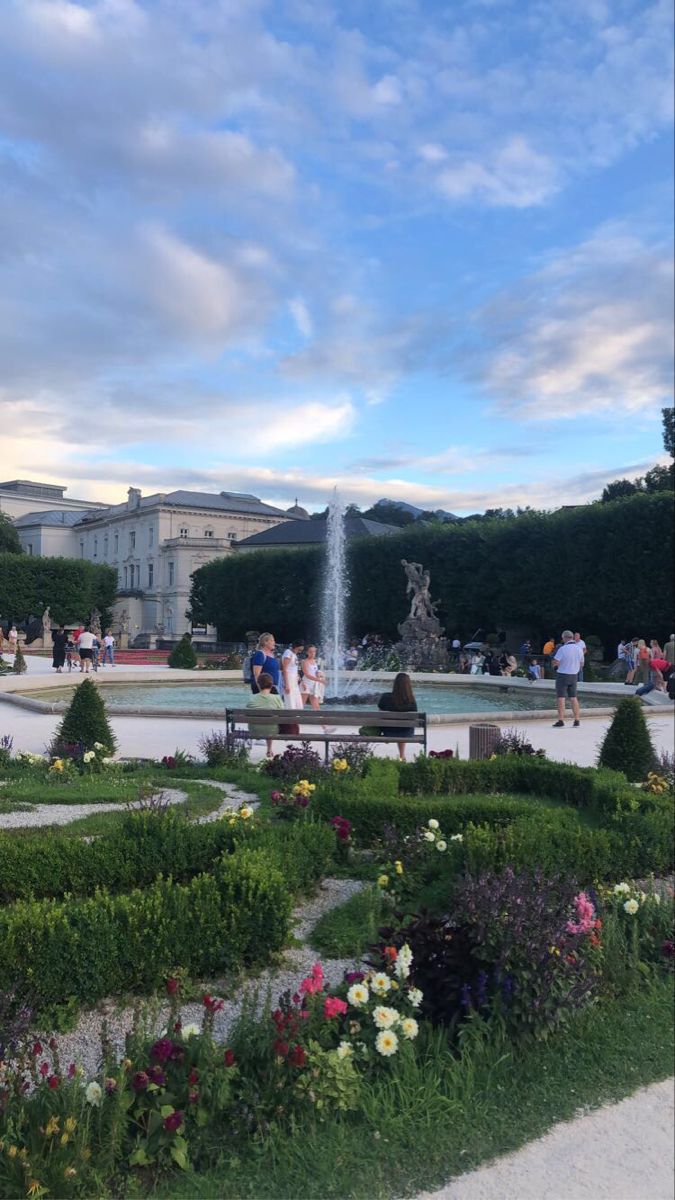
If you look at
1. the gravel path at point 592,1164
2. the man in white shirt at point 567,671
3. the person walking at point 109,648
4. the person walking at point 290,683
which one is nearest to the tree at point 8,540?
the person walking at point 109,648

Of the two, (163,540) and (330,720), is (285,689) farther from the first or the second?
(163,540)

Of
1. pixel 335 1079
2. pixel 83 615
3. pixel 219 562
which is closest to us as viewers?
pixel 335 1079

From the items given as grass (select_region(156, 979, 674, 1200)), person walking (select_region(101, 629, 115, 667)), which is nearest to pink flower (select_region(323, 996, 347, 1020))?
grass (select_region(156, 979, 674, 1200))

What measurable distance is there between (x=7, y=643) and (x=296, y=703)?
27550 mm

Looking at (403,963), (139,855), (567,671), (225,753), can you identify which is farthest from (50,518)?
(403,963)

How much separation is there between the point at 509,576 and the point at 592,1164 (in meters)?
35.3

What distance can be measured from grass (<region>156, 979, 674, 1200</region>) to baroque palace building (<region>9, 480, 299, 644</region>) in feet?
227

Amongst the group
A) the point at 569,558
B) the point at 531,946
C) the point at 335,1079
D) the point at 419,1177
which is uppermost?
the point at 569,558

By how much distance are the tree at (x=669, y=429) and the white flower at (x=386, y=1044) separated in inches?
1949

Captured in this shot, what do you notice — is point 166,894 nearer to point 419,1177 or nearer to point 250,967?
point 250,967

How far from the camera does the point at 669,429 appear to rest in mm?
48812

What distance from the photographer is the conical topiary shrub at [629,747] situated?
30.7 ft

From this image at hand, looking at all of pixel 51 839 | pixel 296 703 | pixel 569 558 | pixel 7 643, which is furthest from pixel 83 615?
pixel 51 839

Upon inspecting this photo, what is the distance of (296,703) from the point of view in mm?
12742
